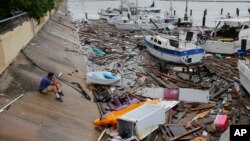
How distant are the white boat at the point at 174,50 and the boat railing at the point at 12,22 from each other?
474 inches

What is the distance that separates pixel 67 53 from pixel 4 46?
12.5 meters

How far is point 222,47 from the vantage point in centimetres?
3441

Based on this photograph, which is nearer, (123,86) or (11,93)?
(11,93)

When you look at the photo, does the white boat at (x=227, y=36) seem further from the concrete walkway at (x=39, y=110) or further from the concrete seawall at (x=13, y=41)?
the concrete seawall at (x=13, y=41)

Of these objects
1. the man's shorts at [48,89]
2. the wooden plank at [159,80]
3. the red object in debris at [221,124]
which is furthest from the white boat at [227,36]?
the man's shorts at [48,89]

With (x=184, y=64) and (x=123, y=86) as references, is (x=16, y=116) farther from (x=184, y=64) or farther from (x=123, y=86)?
(x=184, y=64)

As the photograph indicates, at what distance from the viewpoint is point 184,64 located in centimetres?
3050

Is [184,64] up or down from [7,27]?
down

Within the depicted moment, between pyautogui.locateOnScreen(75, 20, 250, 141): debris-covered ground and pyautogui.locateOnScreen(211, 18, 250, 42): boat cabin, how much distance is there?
2721 mm

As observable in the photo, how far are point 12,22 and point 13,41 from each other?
5.22 ft

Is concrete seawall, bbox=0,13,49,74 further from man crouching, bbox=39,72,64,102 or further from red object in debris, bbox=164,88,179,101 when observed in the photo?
red object in debris, bbox=164,88,179,101

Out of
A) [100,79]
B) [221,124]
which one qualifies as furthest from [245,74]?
[100,79]

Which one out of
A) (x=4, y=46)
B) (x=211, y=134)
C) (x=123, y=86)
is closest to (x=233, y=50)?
(x=123, y=86)

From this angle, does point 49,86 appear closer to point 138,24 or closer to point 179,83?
point 179,83
